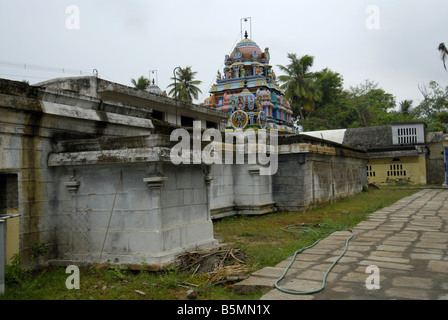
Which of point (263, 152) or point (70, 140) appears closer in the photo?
point (70, 140)

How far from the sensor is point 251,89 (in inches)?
1023

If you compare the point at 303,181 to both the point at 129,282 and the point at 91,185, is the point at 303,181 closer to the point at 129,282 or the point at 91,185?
the point at 91,185

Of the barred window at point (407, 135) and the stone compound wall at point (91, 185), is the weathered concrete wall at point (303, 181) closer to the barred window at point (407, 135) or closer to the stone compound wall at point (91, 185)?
the stone compound wall at point (91, 185)

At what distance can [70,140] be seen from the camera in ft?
17.4

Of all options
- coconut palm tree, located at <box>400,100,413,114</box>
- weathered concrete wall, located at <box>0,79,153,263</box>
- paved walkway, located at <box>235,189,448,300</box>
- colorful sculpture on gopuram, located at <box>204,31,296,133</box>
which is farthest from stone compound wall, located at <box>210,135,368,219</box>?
coconut palm tree, located at <box>400,100,413,114</box>

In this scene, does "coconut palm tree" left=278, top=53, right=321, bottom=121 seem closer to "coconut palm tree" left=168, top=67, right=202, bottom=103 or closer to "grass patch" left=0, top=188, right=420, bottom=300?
"coconut palm tree" left=168, top=67, right=202, bottom=103

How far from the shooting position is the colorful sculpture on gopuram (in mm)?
24016

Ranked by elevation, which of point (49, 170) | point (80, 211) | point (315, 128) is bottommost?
point (80, 211)

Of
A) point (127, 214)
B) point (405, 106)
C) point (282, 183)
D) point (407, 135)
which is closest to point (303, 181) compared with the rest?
point (282, 183)
